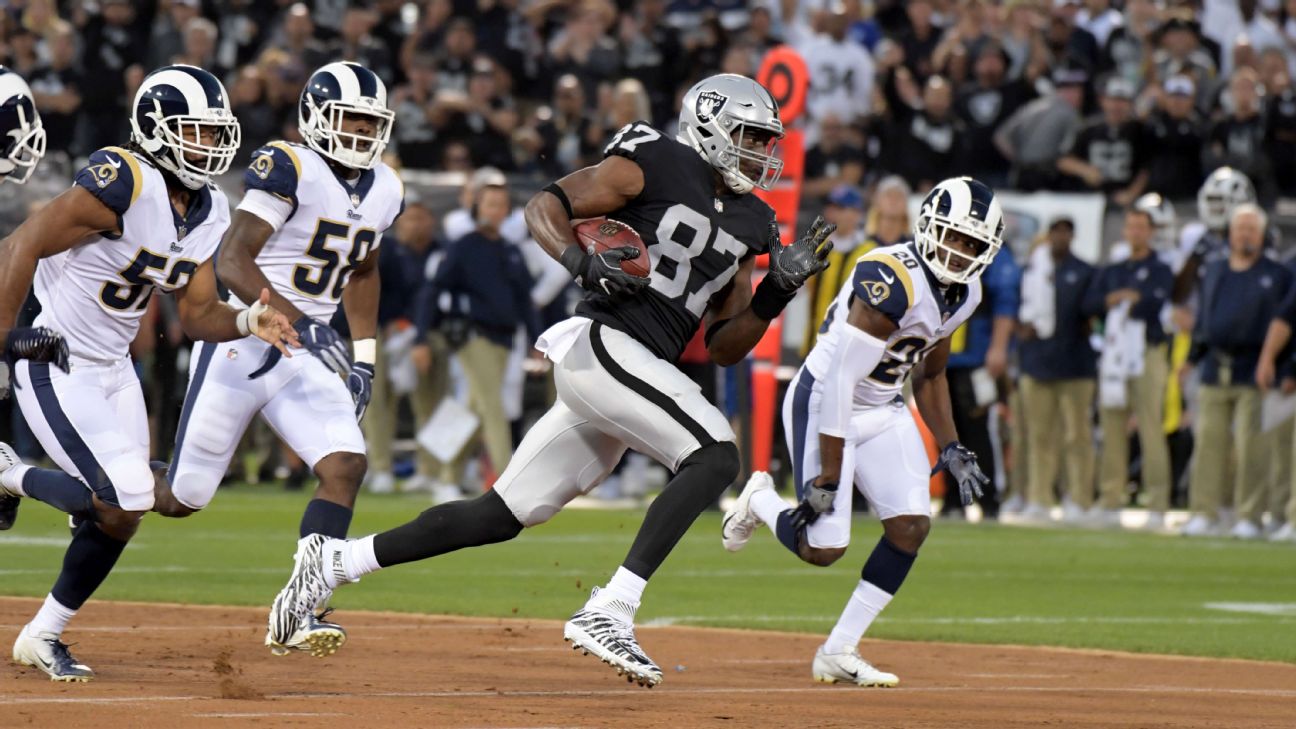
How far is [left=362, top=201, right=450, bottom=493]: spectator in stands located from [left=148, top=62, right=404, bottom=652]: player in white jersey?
803 centimetres

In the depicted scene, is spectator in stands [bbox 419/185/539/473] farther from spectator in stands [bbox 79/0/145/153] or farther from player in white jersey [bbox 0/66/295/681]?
player in white jersey [bbox 0/66/295/681]

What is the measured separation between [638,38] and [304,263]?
39.1 ft

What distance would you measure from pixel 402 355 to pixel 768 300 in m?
9.75

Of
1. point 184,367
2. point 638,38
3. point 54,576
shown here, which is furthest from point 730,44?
point 54,576

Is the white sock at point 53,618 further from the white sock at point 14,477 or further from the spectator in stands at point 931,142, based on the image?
the spectator in stands at point 931,142

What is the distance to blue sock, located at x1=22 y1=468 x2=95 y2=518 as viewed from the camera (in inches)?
277

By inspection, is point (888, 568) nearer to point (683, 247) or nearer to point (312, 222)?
point (683, 247)

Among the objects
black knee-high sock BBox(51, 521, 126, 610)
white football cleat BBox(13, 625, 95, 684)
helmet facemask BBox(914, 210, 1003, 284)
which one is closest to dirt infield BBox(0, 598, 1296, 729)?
white football cleat BBox(13, 625, 95, 684)

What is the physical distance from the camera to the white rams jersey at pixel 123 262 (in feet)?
23.1

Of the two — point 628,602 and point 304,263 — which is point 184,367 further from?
point 628,602

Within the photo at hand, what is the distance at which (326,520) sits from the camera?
24.7 ft

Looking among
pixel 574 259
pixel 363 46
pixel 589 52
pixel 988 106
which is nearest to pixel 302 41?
pixel 363 46

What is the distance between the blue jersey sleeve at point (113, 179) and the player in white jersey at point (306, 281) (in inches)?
24.6

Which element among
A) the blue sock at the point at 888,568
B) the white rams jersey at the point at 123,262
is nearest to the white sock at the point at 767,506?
the blue sock at the point at 888,568
